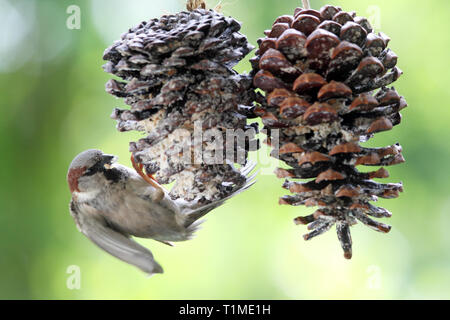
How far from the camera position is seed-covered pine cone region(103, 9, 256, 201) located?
68 centimetres

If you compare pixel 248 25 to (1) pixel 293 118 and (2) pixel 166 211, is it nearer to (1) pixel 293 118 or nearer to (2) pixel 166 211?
(2) pixel 166 211

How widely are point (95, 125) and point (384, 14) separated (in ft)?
3.47

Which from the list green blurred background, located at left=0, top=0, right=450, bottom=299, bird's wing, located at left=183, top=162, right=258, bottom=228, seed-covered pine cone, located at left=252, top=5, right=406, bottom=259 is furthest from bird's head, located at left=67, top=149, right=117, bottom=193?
green blurred background, located at left=0, top=0, right=450, bottom=299

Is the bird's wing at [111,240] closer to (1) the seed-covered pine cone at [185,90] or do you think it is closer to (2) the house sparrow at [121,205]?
(2) the house sparrow at [121,205]

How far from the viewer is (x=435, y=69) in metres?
1.47

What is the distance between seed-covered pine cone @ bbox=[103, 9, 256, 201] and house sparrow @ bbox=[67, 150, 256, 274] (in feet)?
0.57

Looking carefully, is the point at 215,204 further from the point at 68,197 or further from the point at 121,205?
the point at 68,197

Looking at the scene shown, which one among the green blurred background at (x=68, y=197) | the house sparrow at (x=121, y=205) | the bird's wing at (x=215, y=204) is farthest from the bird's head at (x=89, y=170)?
the green blurred background at (x=68, y=197)

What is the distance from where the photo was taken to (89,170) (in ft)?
3.04

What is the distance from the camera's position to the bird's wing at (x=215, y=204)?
33.0 inches

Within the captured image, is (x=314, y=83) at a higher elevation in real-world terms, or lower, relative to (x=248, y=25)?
lower

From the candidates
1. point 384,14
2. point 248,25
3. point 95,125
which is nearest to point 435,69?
point 384,14

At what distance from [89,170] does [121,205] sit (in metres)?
0.09

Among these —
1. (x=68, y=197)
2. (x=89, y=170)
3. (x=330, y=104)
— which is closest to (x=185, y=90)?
(x=330, y=104)
